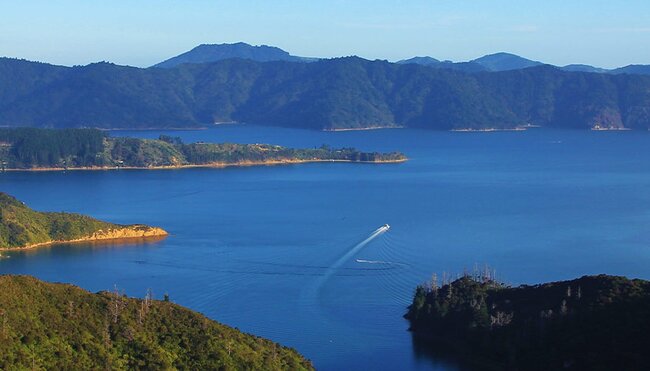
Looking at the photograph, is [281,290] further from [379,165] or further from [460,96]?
[460,96]

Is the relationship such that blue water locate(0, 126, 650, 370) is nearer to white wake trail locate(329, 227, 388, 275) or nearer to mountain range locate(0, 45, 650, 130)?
white wake trail locate(329, 227, 388, 275)

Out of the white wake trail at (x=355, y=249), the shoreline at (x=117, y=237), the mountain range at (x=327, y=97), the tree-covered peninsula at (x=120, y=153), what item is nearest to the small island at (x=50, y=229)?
the shoreline at (x=117, y=237)

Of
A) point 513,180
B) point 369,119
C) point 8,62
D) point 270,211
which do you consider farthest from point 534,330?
point 8,62

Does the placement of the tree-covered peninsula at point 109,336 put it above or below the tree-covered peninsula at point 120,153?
below

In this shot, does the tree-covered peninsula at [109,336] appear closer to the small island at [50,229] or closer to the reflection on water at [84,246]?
the reflection on water at [84,246]

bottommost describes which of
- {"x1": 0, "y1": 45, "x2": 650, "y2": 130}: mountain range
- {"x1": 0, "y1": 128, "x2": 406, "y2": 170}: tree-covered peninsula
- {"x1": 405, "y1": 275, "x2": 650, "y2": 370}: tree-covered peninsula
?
{"x1": 405, "y1": 275, "x2": 650, "y2": 370}: tree-covered peninsula

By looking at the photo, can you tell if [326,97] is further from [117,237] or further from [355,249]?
[355,249]

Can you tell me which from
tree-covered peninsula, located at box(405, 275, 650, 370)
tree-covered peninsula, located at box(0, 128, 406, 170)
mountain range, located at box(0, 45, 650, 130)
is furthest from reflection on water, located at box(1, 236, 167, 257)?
mountain range, located at box(0, 45, 650, 130)
